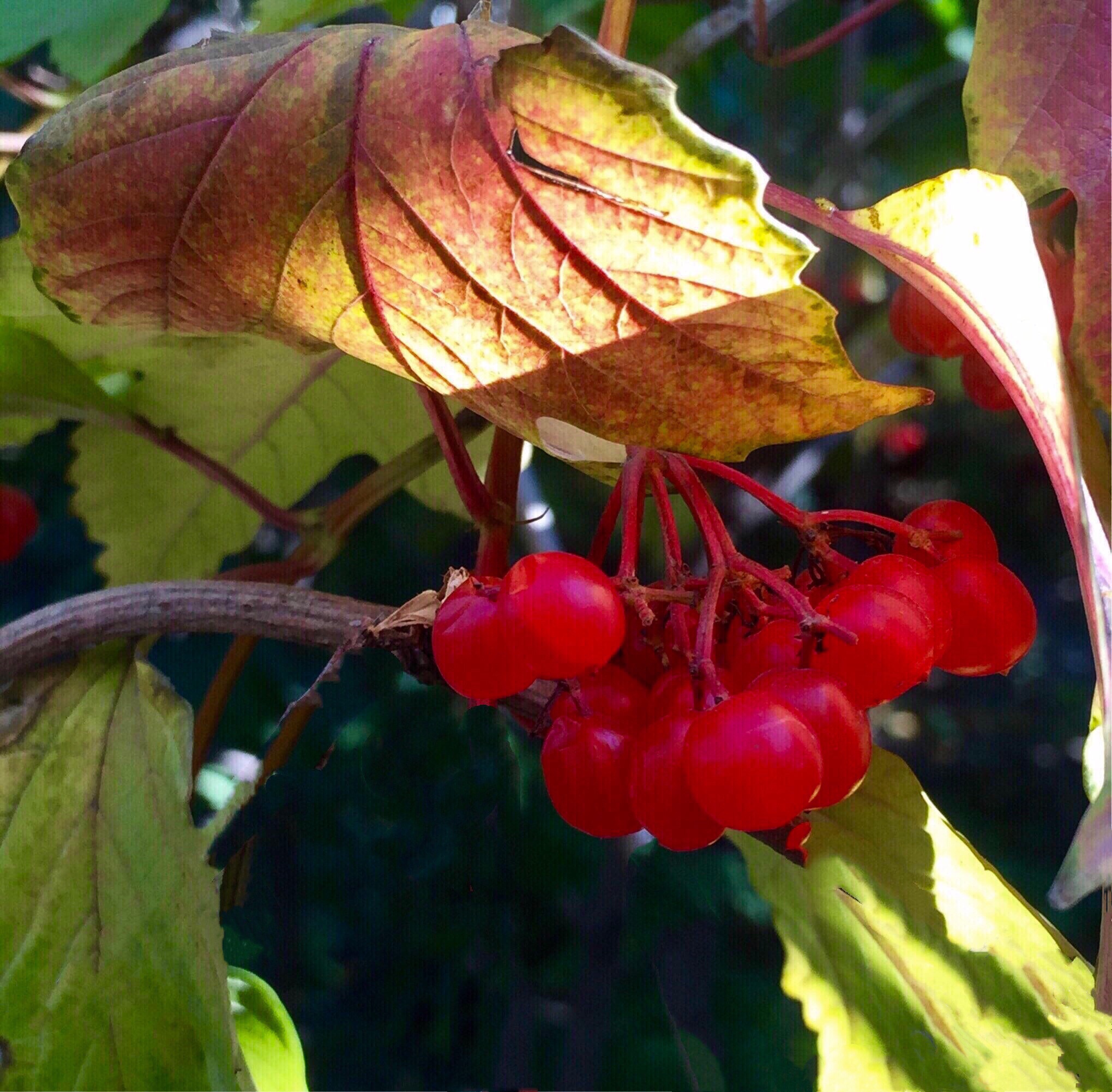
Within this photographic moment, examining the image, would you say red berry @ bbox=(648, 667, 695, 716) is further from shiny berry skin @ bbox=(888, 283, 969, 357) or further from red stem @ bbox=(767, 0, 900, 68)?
red stem @ bbox=(767, 0, 900, 68)

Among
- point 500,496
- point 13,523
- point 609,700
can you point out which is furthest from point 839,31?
point 13,523

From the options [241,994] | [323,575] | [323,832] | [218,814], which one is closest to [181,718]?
[218,814]

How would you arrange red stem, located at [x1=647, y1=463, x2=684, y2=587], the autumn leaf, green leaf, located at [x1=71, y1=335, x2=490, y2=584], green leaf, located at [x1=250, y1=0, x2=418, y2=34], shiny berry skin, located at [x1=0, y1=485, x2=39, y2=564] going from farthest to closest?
1. shiny berry skin, located at [x1=0, y1=485, x2=39, y2=564]
2. green leaf, located at [x1=71, y1=335, x2=490, y2=584]
3. green leaf, located at [x1=250, y1=0, x2=418, y2=34]
4. red stem, located at [x1=647, y1=463, x2=684, y2=587]
5. the autumn leaf

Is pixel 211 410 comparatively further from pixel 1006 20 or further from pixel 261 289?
pixel 1006 20

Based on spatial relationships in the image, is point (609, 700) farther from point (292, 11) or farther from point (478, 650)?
point (292, 11)

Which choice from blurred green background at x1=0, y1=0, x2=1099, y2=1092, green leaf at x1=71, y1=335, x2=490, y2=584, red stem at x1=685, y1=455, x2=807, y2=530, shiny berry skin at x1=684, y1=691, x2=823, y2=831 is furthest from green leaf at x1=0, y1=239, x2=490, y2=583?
shiny berry skin at x1=684, y1=691, x2=823, y2=831

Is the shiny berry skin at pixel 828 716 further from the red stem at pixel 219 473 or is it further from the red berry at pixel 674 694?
the red stem at pixel 219 473
